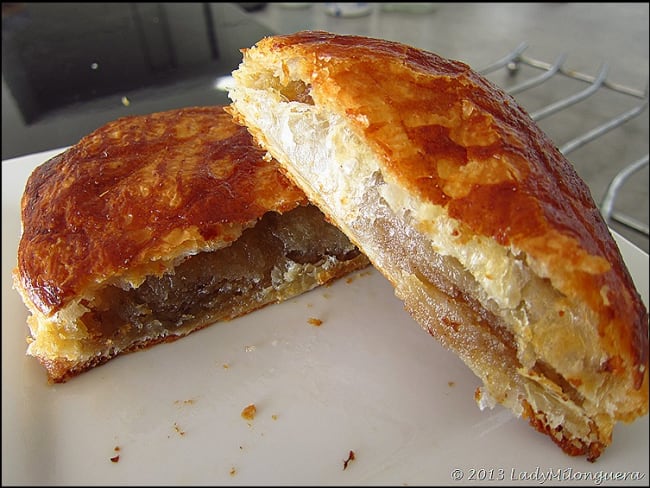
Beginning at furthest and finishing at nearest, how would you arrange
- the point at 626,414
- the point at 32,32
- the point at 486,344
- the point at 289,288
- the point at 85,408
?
1. the point at 32,32
2. the point at 289,288
3. the point at 85,408
4. the point at 486,344
5. the point at 626,414

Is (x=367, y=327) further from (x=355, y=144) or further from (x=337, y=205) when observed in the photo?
(x=355, y=144)

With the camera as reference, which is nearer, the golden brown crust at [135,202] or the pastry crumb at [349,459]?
the pastry crumb at [349,459]

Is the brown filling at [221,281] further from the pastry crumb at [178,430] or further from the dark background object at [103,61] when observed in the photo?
the dark background object at [103,61]

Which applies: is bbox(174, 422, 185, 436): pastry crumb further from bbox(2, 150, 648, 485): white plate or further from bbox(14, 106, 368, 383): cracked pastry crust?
bbox(14, 106, 368, 383): cracked pastry crust

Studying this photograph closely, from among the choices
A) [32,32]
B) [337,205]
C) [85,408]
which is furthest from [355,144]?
[32,32]

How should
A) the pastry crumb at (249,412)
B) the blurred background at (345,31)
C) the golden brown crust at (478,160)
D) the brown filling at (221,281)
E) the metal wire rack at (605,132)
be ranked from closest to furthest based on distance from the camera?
the golden brown crust at (478,160) < the pastry crumb at (249,412) < the brown filling at (221,281) < the metal wire rack at (605,132) < the blurred background at (345,31)

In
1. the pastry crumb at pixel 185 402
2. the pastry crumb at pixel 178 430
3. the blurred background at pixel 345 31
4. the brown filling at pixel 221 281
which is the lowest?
the blurred background at pixel 345 31

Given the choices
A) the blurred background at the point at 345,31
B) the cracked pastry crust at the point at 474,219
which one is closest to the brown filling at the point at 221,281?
the cracked pastry crust at the point at 474,219
